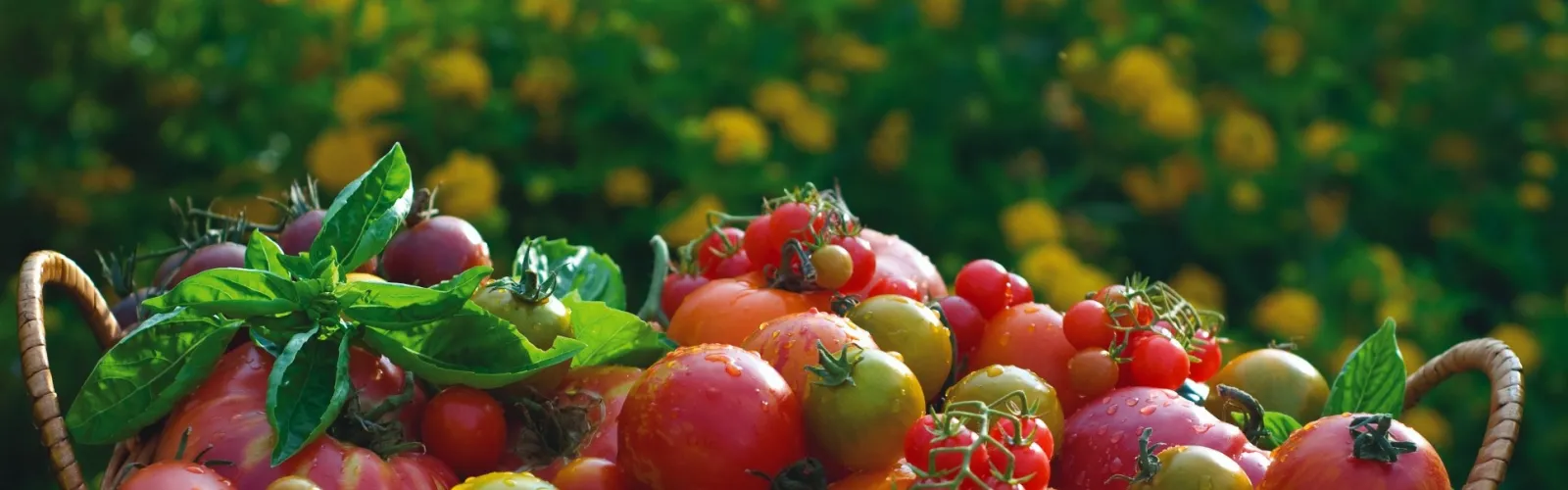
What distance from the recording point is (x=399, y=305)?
4.34 ft

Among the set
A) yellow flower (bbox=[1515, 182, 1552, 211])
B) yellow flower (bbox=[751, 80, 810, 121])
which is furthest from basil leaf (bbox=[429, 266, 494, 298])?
yellow flower (bbox=[1515, 182, 1552, 211])

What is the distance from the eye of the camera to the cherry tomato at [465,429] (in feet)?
4.41

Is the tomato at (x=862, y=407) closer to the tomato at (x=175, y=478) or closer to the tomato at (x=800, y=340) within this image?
the tomato at (x=800, y=340)

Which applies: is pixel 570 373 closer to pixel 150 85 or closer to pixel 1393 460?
pixel 1393 460

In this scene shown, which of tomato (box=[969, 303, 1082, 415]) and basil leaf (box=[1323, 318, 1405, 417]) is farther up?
tomato (box=[969, 303, 1082, 415])

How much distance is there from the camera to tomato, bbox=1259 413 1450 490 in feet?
4.04

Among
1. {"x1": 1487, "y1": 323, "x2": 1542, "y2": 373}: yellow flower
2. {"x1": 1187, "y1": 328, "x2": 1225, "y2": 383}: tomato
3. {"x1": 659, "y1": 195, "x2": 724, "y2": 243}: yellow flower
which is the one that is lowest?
{"x1": 1487, "y1": 323, "x2": 1542, "y2": 373}: yellow flower

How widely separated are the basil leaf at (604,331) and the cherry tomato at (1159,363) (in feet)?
Answer: 1.69

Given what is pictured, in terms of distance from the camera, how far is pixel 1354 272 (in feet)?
10.3

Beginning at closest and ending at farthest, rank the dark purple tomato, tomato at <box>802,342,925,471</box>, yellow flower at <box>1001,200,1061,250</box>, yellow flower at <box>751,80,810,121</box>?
tomato at <box>802,342,925,471</box> < the dark purple tomato < yellow flower at <box>1001,200,1061,250</box> < yellow flower at <box>751,80,810,121</box>

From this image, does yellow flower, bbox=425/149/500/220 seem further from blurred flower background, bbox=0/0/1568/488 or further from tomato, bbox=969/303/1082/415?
tomato, bbox=969/303/1082/415

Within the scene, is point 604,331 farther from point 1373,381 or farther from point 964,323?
point 1373,381

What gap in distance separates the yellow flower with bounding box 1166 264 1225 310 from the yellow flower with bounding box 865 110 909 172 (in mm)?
696

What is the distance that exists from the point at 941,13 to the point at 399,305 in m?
2.19
